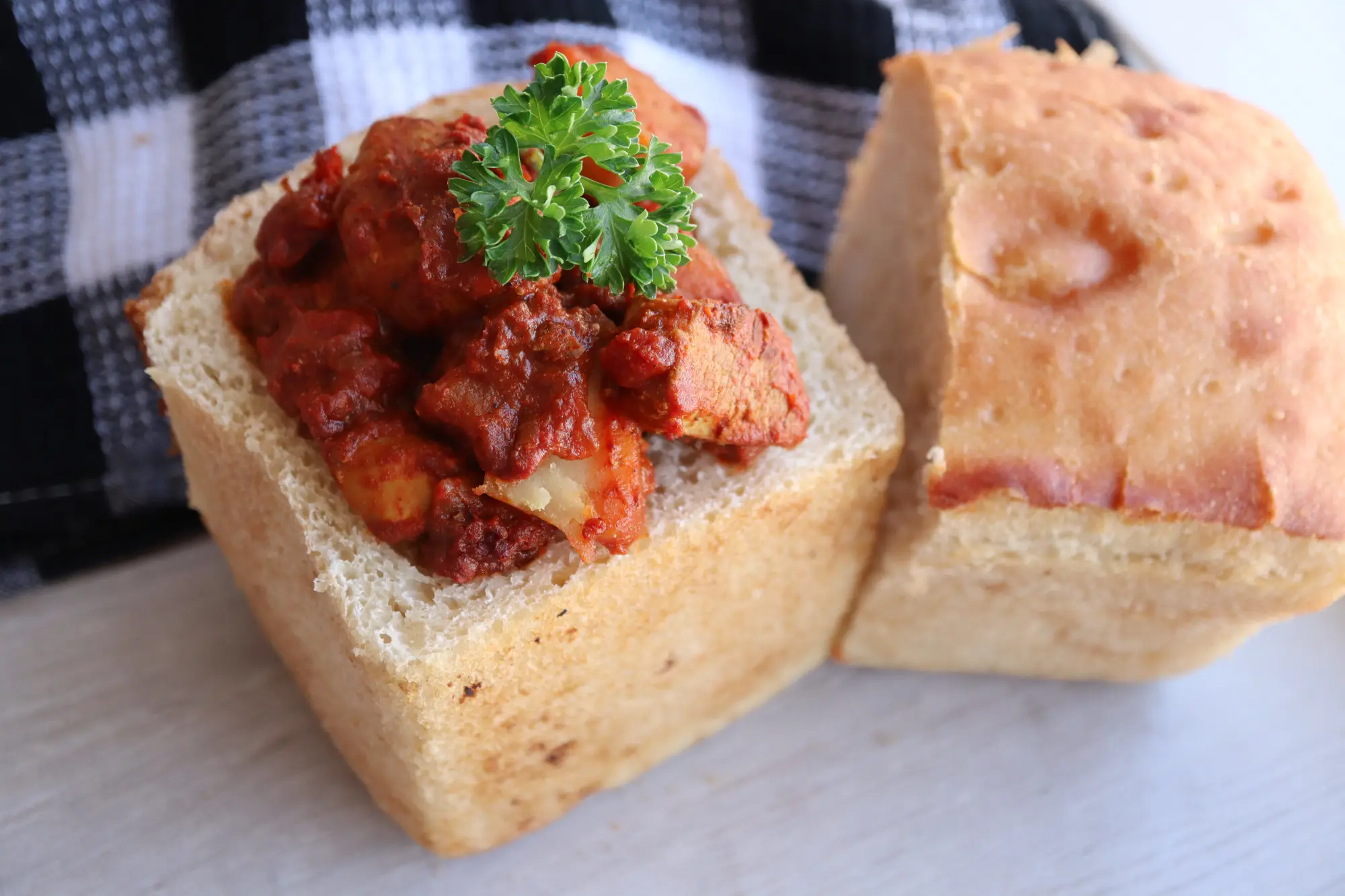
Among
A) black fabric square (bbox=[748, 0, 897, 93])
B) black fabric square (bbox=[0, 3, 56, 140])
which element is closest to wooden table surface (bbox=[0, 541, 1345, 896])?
black fabric square (bbox=[0, 3, 56, 140])

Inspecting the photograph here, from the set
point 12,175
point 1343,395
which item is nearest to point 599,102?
point 1343,395

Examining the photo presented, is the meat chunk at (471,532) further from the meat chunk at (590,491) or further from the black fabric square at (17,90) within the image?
the black fabric square at (17,90)

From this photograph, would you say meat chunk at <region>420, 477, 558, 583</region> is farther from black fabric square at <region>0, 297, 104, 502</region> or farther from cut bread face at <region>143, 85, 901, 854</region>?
black fabric square at <region>0, 297, 104, 502</region>

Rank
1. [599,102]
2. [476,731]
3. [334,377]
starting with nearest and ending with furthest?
[599,102], [334,377], [476,731]

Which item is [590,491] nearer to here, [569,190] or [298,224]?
[569,190]

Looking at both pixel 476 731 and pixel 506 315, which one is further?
pixel 476 731

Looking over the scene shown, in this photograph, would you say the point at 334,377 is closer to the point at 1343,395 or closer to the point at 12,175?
the point at 12,175

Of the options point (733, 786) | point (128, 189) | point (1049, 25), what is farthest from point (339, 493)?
point (1049, 25)
